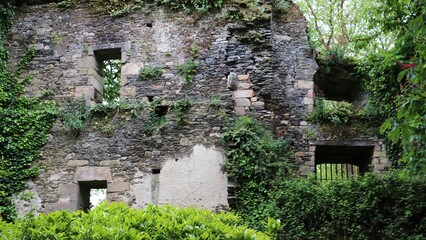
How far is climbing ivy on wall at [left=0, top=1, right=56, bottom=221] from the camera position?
1017 cm

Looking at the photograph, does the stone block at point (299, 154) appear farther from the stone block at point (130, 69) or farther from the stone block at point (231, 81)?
the stone block at point (130, 69)

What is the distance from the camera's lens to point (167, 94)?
424 inches

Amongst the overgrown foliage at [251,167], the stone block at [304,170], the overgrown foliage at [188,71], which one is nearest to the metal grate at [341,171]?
the stone block at [304,170]

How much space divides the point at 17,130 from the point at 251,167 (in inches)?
183

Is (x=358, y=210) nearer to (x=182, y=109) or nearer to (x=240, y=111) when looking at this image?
(x=240, y=111)

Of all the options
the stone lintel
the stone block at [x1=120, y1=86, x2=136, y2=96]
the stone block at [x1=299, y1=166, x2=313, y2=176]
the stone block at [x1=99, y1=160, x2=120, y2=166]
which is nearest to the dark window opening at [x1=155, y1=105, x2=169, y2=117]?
the stone block at [x1=120, y1=86, x2=136, y2=96]

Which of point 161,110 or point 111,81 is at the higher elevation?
point 111,81

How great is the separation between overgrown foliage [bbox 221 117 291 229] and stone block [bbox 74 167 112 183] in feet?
7.52

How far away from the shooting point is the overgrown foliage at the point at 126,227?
5270 millimetres

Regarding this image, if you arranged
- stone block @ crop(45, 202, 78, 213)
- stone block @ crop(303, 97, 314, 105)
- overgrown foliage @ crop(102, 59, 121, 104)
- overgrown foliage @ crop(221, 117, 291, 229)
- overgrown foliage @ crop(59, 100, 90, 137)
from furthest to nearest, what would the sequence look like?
overgrown foliage @ crop(102, 59, 121, 104), stone block @ crop(303, 97, 314, 105), overgrown foliage @ crop(59, 100, 90, 137), stone block @ crop(45, 202, 78, 213), overgrown foliage @ crop(221, 117, 291, 229)

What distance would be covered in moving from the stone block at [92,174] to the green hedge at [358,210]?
3.41m

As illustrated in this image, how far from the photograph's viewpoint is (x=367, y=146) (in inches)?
446

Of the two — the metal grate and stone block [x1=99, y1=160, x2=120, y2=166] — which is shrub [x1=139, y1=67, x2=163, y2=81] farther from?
the metal grate

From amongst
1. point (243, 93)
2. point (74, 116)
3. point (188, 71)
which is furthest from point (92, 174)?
point (243, 93)
